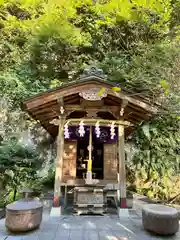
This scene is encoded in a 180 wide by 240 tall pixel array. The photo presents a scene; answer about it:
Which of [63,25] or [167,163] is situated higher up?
[63,25]

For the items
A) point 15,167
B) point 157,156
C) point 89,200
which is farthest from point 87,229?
point 157,156

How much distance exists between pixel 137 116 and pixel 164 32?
15.9 ft

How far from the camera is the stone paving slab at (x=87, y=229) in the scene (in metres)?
3.35

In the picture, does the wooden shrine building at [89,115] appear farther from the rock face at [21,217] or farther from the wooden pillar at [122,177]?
the rock face at [21,217]

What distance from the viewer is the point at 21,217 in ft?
11.2

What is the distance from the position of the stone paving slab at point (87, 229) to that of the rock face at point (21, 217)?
124 mm

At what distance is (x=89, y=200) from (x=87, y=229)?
99cm

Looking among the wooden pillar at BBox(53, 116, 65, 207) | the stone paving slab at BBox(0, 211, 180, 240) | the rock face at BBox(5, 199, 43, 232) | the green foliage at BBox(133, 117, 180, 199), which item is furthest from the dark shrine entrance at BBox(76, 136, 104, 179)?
the rock face at BBox(5, 199, 43, 232)

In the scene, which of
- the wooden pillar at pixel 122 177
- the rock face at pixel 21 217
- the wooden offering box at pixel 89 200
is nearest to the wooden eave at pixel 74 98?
the wooden pillar at pixel 122 177

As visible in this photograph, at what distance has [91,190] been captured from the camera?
15.5 feet

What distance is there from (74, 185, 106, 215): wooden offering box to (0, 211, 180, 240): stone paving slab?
18cm

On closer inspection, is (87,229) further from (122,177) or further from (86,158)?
(86,158)

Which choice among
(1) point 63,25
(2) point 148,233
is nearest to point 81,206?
(2) point 148,233

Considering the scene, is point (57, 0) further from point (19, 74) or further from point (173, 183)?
point (173, 183)
